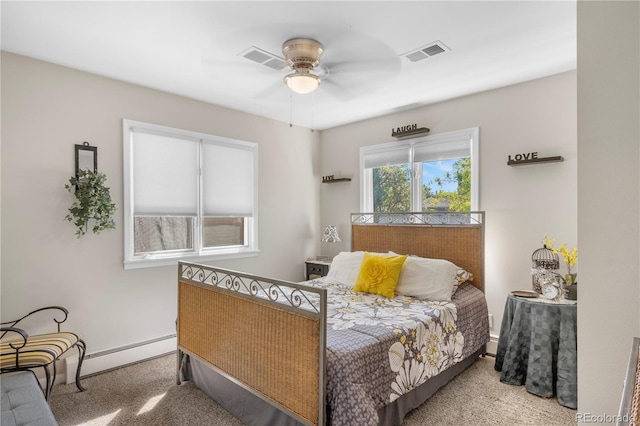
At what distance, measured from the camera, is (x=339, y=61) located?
2.74m

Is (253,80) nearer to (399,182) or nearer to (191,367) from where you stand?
(399,182)

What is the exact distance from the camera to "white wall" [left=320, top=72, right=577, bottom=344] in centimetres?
304

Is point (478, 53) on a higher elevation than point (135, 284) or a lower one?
higher

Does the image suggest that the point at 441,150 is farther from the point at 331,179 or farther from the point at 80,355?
the point at 80,355

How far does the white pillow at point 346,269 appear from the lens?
350 cm

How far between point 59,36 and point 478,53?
10.3ft

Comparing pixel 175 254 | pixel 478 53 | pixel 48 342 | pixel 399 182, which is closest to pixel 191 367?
pixel 48 342

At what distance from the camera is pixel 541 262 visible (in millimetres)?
2945

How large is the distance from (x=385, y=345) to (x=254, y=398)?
0.91m

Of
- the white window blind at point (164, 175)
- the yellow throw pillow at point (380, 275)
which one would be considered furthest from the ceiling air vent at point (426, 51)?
the white window blind at point (164, 175)

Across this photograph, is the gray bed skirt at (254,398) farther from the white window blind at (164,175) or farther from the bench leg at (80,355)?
the white window blind at (164,175)

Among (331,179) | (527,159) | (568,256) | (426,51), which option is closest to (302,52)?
(426,51)

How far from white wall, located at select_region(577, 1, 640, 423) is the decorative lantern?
1.52 m

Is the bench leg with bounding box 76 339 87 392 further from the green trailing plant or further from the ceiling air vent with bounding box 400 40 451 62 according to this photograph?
the ceiling air vent with bounding box 400 40 451 62
